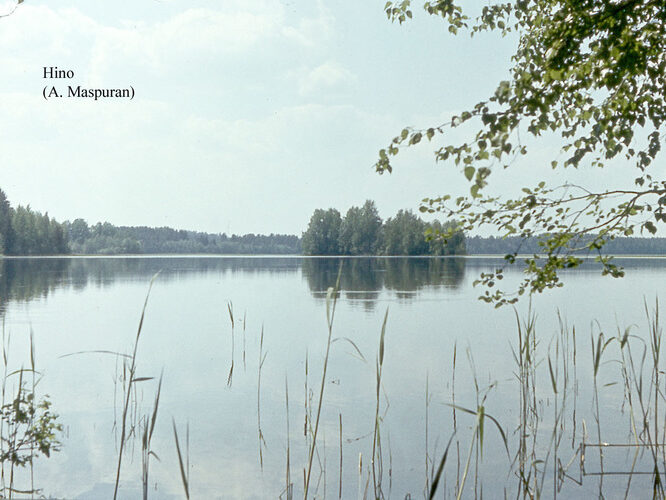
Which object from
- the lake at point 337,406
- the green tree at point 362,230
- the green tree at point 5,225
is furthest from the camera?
the green tree at point 362,230

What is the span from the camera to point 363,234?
90.2 metres

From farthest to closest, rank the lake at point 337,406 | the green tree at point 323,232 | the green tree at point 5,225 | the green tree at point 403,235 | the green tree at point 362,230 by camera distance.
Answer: the green tree at point 323,232
the green tree at point 362,230
the green tree at point 403,235
the green tree at point 5,225
the lake at point 337,406

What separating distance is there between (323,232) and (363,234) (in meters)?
6.93

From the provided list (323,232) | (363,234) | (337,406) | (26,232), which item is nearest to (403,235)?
(363,234)

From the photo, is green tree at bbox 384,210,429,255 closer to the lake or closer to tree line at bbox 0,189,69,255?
tree line at bbox 0,189,69,255

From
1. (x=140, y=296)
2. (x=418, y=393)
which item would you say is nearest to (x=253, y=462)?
(x=418, y=393)

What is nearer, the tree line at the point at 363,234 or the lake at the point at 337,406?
the lake at the point at 337,406

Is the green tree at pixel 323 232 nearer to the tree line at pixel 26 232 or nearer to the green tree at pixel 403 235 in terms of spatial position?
the green tree at pixel 403 235

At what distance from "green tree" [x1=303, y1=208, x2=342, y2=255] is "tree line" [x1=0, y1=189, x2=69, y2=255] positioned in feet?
135

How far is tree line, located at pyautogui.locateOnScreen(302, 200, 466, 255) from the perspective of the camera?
285 feet

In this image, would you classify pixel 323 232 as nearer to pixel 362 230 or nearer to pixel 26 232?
pixel 362 230

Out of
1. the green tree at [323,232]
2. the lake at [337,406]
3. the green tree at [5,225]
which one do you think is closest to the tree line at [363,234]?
the green tree at [323,232]

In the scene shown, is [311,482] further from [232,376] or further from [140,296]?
[140,296]

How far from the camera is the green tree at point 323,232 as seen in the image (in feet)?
301
